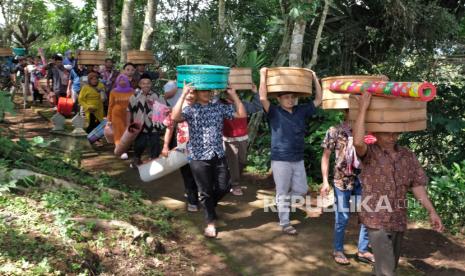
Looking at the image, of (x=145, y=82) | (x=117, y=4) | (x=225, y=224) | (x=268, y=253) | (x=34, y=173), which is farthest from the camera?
(x=117, y=4)

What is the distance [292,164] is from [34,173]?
112 inches

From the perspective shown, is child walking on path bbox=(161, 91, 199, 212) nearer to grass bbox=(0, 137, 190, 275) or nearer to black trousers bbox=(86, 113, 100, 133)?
grass bbox=(0, 137, 190, 275)

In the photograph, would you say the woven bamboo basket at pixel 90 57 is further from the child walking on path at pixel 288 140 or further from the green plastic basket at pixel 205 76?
the child walking on path at pixel 288 140

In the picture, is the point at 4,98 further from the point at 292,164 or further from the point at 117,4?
the point at 117,4

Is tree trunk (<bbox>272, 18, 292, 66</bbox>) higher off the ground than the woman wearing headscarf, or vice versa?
tree trunk (<bbox>272, 18, 292, 66</bbox>)

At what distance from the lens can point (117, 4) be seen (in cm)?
1864

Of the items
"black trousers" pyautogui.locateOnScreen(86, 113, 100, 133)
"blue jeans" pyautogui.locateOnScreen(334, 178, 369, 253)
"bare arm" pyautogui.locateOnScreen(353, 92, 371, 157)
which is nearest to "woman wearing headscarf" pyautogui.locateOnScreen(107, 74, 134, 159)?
"black trousers" pyautogui.locateOnScreen(86, 113, 100, 133)

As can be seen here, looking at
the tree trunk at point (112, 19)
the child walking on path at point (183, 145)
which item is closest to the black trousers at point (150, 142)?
the child walking on path at point (183, 145)

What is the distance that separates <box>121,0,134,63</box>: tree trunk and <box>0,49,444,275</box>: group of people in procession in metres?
2.42

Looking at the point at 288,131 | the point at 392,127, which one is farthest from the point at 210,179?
the point at 392,127

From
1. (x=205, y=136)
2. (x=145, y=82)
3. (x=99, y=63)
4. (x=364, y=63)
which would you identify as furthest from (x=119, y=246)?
(x=364, y=63)

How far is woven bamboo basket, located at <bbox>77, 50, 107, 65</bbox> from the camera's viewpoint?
959cm

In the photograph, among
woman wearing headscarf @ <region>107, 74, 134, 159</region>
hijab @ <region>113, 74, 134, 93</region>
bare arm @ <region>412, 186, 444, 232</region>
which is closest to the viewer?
bare arm @ <region>412, 186, 444, 232</region>

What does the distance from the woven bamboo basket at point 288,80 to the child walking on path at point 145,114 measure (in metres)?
2.86
